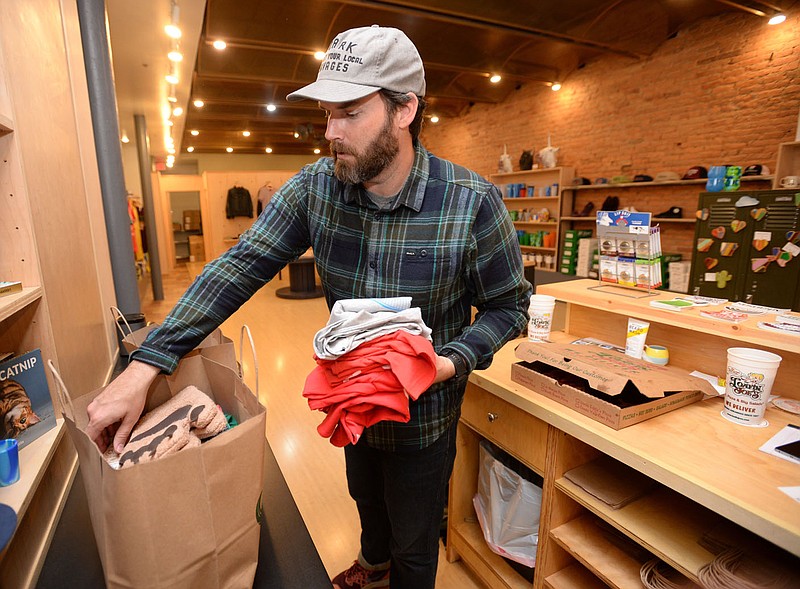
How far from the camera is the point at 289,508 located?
3.55 feet

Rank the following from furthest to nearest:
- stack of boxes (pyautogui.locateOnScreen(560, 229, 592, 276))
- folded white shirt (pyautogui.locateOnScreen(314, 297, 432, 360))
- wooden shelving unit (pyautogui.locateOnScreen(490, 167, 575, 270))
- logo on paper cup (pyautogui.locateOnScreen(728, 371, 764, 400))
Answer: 1. wooden shelving unit (pyautogui.locateOnScreen(490, 167, 575, 270))
2. stack of boxes (pyautogui.locateOnScreen(560, 229, 592, 276))
3. logo on paper cup (pyautogui.locateOnScreen(728, 371, 764, 400))
4. folded white shirt (pyautogui.locateOnScreen(314, 297, 432, 360))

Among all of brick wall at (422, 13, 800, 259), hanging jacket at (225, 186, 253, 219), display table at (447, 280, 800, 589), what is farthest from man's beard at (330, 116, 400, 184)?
hanging jacket at (225, 186, 253, 219)

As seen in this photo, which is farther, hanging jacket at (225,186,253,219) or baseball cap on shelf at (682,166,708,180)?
hanging jacket at (225,186,253,219)

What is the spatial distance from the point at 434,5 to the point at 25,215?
4.49 m

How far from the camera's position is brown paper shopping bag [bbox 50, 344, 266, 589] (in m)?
0.62

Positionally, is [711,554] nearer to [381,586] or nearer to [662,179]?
[381,586]

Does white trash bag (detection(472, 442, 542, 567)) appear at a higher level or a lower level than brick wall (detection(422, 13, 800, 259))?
lower

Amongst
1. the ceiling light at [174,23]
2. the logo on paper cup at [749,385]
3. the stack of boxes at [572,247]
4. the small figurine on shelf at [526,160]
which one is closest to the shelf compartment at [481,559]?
the logo on paper cup at [749,385]

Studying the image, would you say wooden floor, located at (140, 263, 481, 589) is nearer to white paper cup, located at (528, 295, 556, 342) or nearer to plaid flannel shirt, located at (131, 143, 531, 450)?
plaid flannel shirt, located at (131, 143, 531, 450)

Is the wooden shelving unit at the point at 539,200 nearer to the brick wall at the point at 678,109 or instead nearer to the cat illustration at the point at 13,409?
the brick wall at the point at 678,109

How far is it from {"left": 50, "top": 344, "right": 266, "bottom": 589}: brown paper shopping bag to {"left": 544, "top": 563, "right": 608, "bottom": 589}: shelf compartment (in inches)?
43.6

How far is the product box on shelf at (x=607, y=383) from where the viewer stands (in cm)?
125

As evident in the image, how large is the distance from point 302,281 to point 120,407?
6733mm

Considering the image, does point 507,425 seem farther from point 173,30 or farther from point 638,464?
point 173,30
